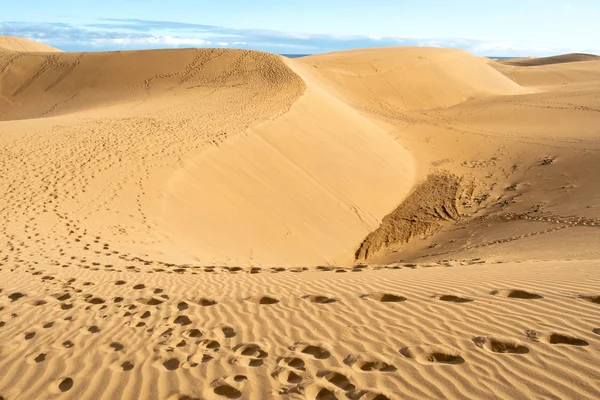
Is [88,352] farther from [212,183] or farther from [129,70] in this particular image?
[129,70]

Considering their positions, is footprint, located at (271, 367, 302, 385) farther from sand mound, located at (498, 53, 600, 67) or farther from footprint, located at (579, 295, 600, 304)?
sand mound, located at (498, 53, 600, 67)

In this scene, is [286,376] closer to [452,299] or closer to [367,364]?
[367,364]

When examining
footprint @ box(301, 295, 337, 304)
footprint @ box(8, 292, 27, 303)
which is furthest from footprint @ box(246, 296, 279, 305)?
footprint @ box(8, 292, 27, 303)

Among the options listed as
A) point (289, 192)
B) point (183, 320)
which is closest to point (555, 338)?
point (183, 320)

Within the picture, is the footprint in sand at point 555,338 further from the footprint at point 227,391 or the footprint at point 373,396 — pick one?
the footprint at point 227,391

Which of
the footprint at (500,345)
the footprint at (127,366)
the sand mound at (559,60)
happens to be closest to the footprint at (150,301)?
the footprint at (127,366)

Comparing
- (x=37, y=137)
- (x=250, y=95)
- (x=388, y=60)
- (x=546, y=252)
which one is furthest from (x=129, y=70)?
(x=546, y=252)
